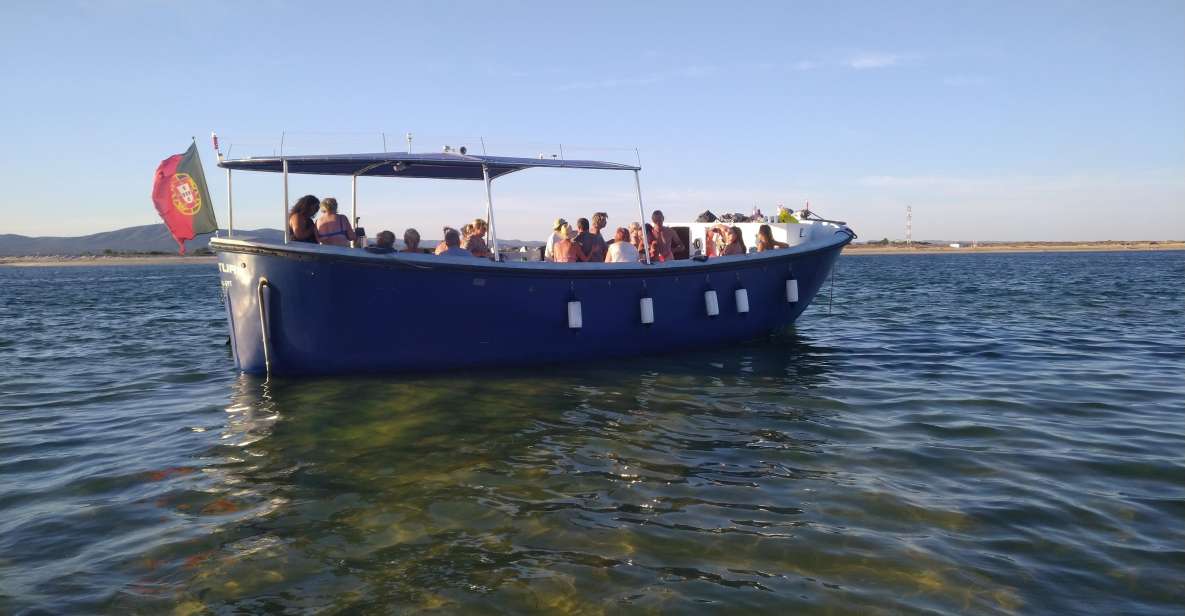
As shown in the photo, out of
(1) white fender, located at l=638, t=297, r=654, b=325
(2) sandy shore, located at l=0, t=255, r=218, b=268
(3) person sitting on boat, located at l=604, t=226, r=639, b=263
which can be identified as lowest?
(1) white fender, located at l=638, t=297, r=654, b=325

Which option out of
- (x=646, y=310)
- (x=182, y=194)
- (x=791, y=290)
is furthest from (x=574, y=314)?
(x=182, y=194)

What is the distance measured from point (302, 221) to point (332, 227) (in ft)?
1.68

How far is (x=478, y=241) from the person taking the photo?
991 cm

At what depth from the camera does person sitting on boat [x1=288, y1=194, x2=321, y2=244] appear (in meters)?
8.21

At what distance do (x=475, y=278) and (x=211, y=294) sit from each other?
2614 centimetres

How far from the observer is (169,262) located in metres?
83.4

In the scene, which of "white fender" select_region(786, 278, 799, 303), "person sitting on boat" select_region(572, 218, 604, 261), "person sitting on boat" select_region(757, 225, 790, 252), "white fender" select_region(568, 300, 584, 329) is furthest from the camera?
"white fender" select_region(786, 278, 799, 303)

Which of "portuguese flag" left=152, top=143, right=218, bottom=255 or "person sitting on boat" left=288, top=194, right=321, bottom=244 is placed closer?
"person sitting on boat" left=288, top=194, right=321, bottom=244

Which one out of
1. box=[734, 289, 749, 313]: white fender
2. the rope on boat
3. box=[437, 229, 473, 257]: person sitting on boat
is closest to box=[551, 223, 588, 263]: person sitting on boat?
box=[437, 229, 473, 257]: person sitting on boat

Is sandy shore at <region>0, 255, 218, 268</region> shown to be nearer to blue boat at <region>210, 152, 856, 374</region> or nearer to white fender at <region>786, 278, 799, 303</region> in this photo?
blue boat at <region>210, 152, 856, 374</region>

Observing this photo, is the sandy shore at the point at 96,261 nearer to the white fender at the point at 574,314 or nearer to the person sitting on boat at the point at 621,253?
the person sitting on boat at the point at 621,253

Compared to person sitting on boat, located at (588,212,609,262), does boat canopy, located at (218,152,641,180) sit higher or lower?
higher

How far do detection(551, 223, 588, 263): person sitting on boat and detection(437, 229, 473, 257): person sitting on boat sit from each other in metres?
1.41

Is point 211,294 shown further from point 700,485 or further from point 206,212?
point 700,485
